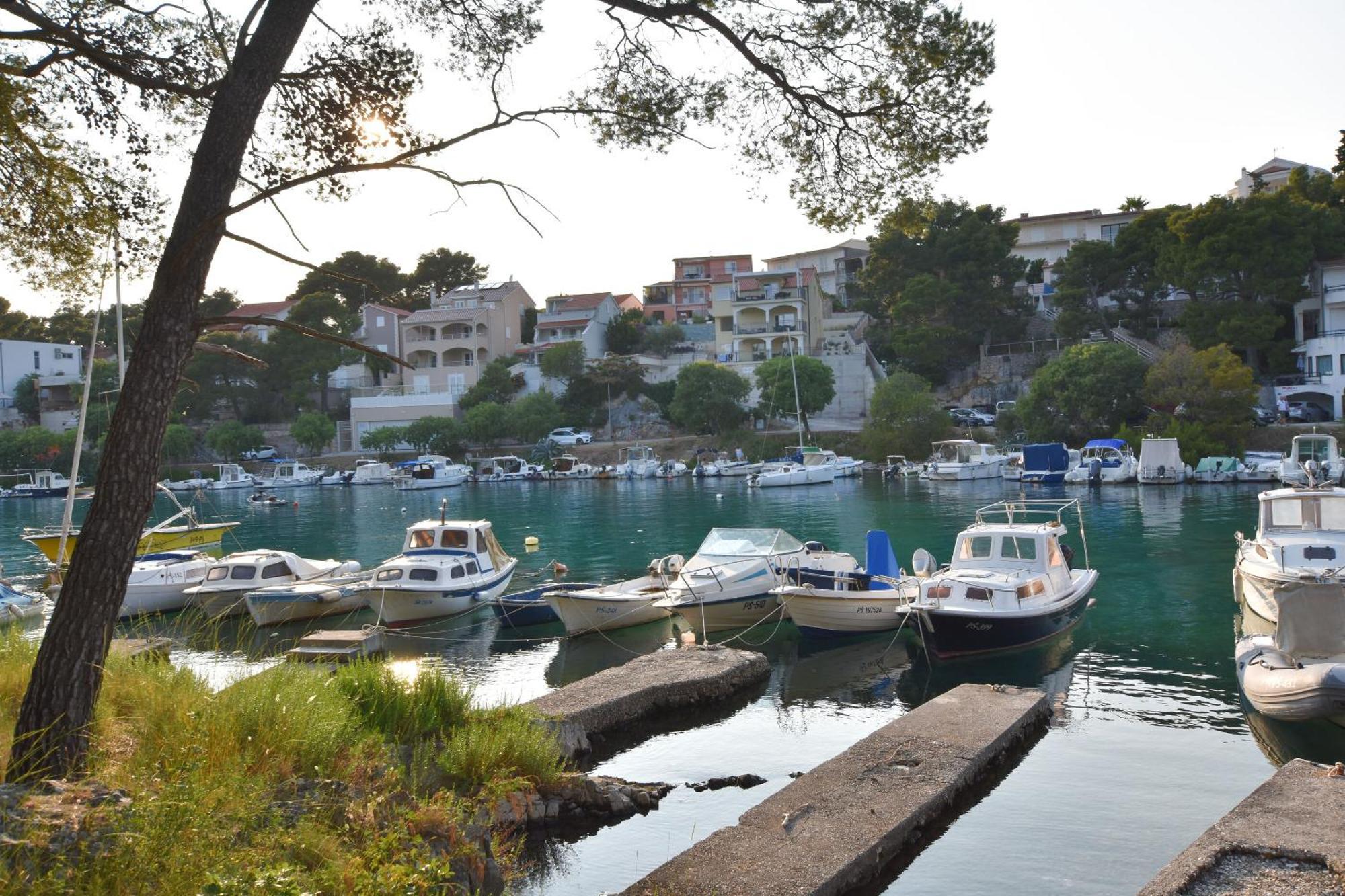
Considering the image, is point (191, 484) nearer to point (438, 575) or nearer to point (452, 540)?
point (452, 540)

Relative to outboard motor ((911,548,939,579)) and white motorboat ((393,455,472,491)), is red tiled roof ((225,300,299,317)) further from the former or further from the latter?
outboard motor ((911,548,939,579))

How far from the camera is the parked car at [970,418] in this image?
69.8m

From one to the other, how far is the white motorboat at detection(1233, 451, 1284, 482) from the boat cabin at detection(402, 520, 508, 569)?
136 feet

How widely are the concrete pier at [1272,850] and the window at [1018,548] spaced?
917 cm

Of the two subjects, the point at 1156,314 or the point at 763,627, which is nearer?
the point at 763,627

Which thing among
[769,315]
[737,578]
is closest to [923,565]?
[737,578]

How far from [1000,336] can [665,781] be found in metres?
69.9

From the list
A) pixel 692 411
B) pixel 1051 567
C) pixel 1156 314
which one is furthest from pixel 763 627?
pixel 1156 314

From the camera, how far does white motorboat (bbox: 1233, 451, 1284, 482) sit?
51188mm

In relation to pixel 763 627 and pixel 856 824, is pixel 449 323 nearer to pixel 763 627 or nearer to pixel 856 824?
pixel 763 627

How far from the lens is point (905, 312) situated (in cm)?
7556

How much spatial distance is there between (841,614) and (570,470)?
5582cm

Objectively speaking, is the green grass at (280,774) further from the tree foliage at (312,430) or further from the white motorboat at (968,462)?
the tree foliage at (312,430)

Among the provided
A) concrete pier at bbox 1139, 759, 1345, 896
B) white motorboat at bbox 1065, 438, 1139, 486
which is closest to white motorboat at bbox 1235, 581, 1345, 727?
concrete pier at bbox 1139, 759, 1345, 896
